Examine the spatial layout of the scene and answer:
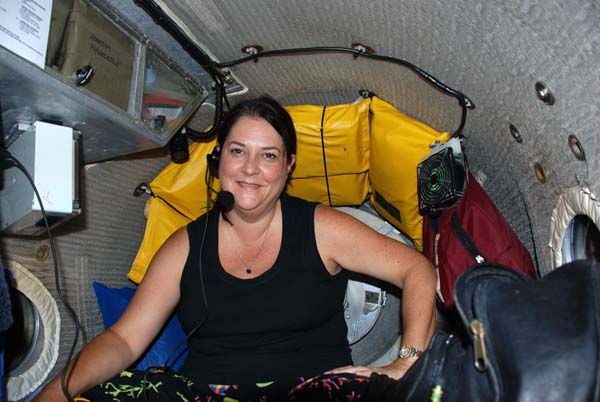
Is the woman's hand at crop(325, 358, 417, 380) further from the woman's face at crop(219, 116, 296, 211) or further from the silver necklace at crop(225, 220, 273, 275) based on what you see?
the woman's face at crop(219, 116, 296, 211)

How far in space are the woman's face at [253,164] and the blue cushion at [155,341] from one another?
0.68 metres

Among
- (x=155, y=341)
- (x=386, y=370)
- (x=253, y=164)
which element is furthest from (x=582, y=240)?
(x=155, y=341)

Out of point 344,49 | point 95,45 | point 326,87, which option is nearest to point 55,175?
point 95,45

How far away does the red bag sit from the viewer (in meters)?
1.83

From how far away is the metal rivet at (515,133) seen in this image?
1652 millimetres

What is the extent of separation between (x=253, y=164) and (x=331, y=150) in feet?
1.95

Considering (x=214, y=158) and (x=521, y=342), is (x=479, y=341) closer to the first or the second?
(x=521, y=342)

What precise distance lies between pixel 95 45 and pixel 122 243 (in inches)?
40.8

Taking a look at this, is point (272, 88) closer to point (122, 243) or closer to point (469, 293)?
point (122, 243)

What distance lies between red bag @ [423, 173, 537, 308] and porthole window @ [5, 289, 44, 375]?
147cm

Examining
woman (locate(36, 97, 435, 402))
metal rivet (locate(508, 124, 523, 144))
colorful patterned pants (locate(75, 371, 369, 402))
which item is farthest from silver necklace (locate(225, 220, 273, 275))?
metal rivet (locate(508, 124, 523, 144))

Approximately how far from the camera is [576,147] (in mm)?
1378

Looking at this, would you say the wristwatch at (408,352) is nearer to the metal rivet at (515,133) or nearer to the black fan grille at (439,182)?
the black fan grille at (439,182)

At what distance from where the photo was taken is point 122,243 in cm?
241
